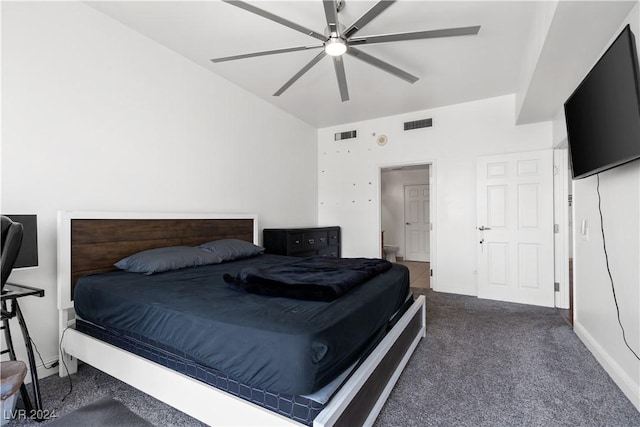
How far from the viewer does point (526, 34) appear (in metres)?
2.76

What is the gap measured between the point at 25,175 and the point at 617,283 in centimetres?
421

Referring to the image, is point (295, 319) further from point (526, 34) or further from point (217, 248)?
point (526, 34)

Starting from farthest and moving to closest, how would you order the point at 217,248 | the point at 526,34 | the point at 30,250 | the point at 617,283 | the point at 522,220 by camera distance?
1. the point at 522,220
2. the point at 217,248
3. the point at 526,34
4. the point at 617,283
5. the point at 30,250

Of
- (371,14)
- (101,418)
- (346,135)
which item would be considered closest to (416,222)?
(346,135)

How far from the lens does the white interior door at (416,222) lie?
7.53 m

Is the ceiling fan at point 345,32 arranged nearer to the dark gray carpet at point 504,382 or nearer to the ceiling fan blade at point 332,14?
the ceiling fan blade at point 332,14

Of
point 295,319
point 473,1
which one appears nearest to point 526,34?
point 473,1

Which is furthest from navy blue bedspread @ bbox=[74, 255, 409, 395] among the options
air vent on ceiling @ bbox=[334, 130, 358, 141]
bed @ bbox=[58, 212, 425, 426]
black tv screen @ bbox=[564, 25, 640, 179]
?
air vent on ceiling @ bbox=[334, 130, 358, 141]

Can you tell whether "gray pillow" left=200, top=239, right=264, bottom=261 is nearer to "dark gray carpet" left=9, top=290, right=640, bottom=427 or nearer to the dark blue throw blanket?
the dark blue throw blanket

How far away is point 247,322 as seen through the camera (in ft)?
4.37

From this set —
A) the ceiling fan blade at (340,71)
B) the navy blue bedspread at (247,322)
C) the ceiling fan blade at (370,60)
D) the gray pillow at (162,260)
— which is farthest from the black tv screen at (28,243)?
the ceiling fan blade at (370,60)

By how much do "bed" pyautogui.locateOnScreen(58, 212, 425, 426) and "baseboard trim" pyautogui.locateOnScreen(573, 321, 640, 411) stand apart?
1.28 metres

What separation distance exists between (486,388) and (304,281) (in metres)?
1.44

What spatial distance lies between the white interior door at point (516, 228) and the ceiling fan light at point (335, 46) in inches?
113
